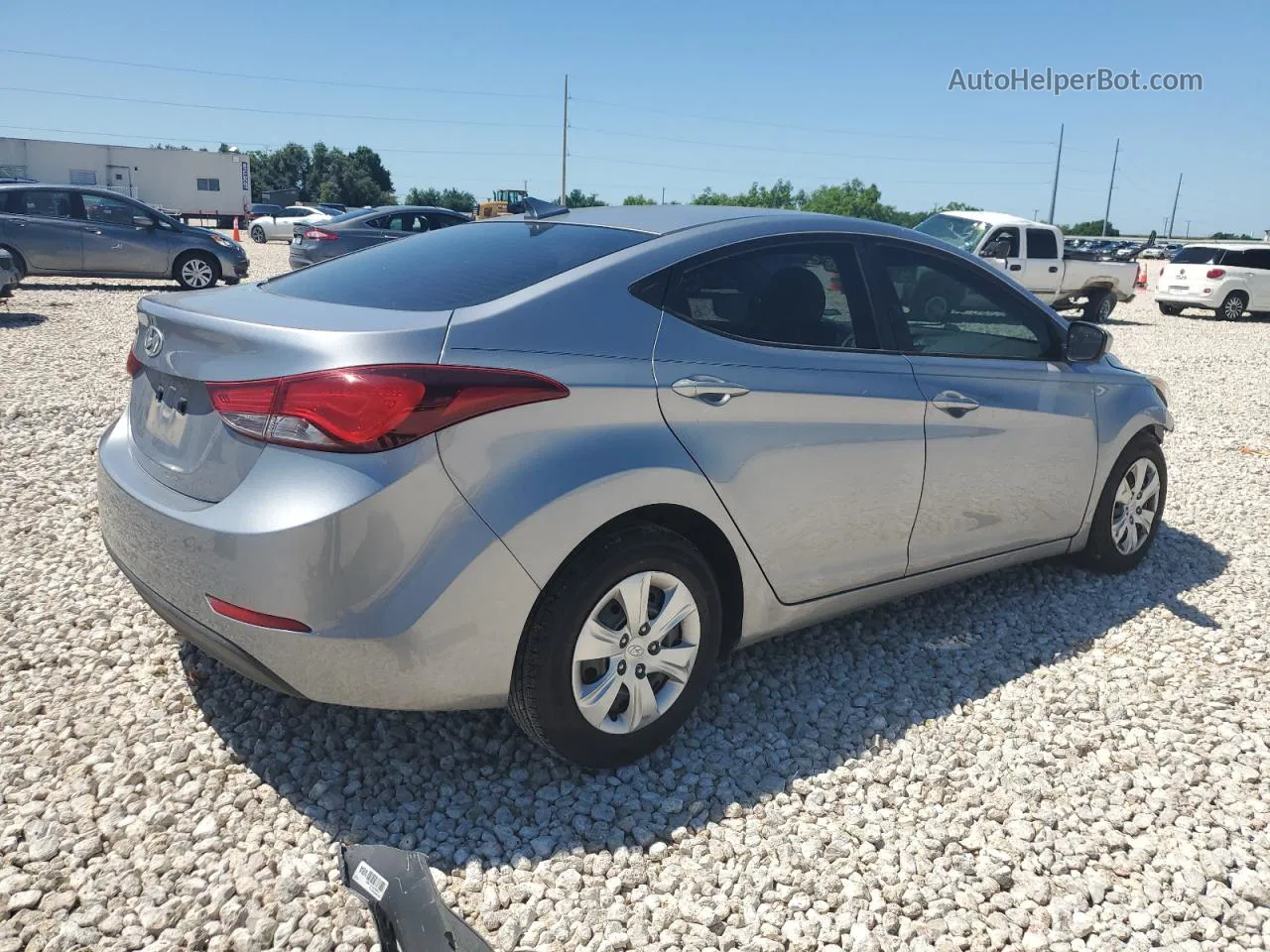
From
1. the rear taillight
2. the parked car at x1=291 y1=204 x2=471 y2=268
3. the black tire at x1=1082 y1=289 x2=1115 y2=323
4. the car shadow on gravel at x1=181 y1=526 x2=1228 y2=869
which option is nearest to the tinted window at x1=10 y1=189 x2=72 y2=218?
the parked car at x1=291 y1=204 x2=471 y2=268

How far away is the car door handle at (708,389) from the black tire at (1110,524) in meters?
2.47

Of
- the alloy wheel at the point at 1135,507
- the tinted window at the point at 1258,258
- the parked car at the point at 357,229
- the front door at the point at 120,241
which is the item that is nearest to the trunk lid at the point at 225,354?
the alloy wheel at the point at 1135,507

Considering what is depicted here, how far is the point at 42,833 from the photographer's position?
103 inches

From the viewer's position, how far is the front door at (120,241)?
1539cm

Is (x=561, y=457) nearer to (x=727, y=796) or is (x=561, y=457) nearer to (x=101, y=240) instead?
(x=727, y=796)

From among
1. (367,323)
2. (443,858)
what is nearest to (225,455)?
(367,323)

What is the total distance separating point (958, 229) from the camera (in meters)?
16.5

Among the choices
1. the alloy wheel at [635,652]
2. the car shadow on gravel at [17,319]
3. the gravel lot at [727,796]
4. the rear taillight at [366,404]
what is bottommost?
the gravel lot at [727,796]

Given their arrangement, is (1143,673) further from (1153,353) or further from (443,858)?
(1153,353)

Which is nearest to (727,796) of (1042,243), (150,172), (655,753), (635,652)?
(655,753)

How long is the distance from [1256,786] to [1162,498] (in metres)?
2.23

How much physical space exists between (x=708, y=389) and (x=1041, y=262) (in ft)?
54.3

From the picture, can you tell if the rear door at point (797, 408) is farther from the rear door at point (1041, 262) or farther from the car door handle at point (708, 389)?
the rear door at point (1041, 262)

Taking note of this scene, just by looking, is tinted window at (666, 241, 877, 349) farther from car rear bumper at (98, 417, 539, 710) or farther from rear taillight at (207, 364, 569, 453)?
car rear bumper at (98, 417, 539, 710)
